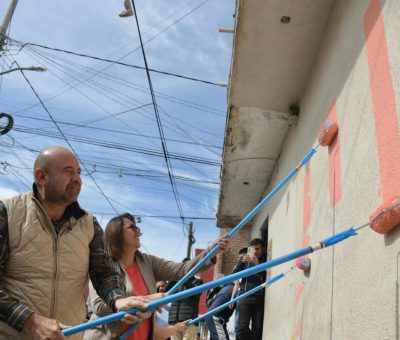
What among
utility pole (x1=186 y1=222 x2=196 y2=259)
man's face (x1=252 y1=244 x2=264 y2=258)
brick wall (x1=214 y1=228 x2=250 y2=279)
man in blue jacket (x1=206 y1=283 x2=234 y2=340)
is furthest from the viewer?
utility pole (x1=186 y1=222 x2=196 y2=259)

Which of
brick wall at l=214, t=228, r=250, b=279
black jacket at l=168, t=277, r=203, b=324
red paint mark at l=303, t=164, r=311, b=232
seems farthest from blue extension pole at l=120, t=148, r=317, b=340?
brick wall at l=214, t=228, r=250, b=279

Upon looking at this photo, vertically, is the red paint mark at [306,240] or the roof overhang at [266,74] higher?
the roof overhang at [266,74]

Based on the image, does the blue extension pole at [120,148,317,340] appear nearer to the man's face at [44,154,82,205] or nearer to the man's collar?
the man's collar

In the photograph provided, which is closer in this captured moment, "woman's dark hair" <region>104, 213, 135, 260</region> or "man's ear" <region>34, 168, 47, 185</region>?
"man's ear" <region>34, 168, 47, 185</region>

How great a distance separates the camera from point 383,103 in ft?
6.75

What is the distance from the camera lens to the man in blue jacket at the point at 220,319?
5172mm

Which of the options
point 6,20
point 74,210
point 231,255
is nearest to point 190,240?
point 231,255

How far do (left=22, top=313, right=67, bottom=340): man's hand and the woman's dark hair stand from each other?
1135 mm

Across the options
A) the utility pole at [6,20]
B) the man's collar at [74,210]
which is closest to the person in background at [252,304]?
the man's collar at [74,210]

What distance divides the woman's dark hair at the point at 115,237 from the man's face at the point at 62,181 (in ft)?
2.85

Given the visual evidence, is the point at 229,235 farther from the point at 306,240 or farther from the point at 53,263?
the point at 53,263

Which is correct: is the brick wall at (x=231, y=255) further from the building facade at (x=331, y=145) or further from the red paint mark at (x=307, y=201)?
the red paint mark at (x=307, y=201)

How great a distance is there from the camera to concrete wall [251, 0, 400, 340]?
75.8 inches

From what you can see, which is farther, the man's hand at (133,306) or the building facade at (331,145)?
the building facade at (331,145)
